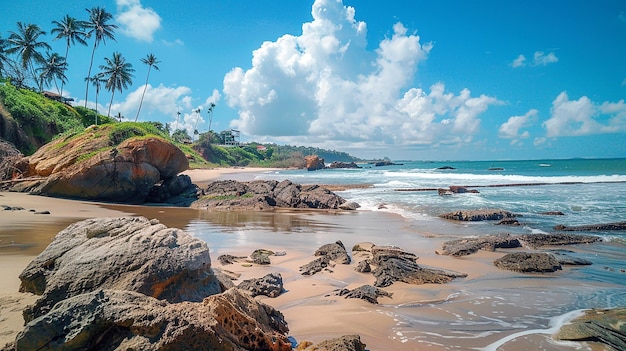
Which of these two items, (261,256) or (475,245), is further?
(475,245)

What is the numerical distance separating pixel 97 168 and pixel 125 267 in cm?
1738

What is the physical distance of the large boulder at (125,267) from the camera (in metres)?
3.35

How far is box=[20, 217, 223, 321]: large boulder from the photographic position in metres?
3.35

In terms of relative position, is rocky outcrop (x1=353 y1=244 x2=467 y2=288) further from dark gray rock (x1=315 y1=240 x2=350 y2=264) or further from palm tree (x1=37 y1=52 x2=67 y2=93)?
palm tree (x1=37 y1=52 x2=67 y2=93)

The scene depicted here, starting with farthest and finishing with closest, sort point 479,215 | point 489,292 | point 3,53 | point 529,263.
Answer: point 3,53
point 479,215
point 529,263
point 489,292

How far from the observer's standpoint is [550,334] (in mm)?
4688

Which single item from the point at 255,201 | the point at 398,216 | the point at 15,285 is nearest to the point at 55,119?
the point at 255,201

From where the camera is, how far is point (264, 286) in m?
5.91

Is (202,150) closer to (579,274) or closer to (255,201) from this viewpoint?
(255,201)

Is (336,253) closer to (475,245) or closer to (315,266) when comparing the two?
(315,266)

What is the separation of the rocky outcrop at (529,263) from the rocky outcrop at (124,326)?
733 centimetres

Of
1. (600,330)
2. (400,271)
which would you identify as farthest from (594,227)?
(600,330)

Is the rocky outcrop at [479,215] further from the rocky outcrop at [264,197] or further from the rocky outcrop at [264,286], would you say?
the rocky outcrop at [264,286]

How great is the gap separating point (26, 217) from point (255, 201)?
10.7 m
